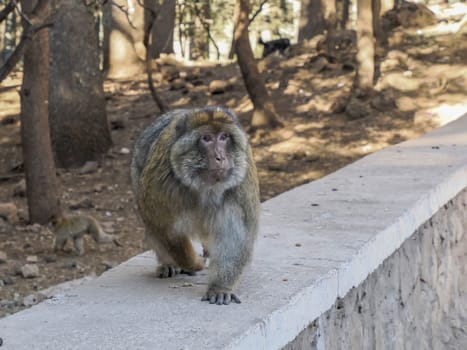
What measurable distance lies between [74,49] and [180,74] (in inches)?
146

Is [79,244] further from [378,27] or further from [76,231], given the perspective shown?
[378,27]

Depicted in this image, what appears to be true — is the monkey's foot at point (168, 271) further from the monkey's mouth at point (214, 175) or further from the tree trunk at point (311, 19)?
the tree trunk at point (311, 19)

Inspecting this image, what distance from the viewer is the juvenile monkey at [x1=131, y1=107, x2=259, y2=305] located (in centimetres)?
306

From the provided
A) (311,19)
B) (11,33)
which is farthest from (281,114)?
(11,33)

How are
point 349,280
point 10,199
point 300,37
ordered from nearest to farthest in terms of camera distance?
point 349,280, point 10,199, point 300,37

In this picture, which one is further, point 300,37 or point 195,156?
point 300,37

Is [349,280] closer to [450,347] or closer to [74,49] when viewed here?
[450,347]

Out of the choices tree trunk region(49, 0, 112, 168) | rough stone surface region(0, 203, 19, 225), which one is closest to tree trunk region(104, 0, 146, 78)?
tree trunk region(49, 0, 112, 168)

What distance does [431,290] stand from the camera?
4.68 metres

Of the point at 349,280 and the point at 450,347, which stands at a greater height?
the point at 349,280

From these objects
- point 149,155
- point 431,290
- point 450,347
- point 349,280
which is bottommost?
point 450,347

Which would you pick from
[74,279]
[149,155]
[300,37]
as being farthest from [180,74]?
[149,155]

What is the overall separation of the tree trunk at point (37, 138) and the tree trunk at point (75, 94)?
256 centimetres

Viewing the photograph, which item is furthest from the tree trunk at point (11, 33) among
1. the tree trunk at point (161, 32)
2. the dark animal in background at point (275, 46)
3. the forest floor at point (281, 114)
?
the dark animal in background at point (275, 46)
